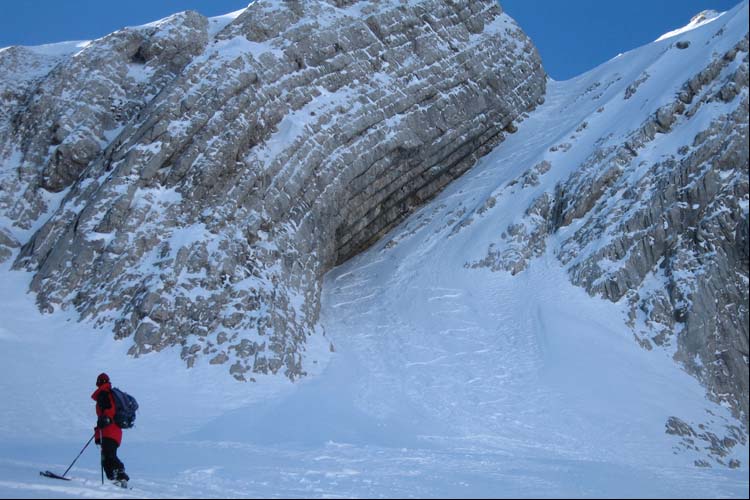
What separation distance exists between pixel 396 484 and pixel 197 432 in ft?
28.9

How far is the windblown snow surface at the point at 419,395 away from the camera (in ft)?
41.7

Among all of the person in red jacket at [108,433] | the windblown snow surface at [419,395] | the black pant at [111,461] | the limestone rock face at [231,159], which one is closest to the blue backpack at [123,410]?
the person in red jacket at [108,433]

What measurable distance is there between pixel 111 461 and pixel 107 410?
0.80 metres

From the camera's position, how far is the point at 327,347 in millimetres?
27094

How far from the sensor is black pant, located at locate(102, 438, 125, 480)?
10.8 m

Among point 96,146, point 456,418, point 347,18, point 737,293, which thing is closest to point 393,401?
point 456,418

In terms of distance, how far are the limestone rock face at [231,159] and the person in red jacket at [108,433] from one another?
1261 centimetres

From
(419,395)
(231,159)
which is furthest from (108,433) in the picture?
(231,159)

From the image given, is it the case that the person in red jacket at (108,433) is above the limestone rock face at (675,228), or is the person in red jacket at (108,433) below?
below

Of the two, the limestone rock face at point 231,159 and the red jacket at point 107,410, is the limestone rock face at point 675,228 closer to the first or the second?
the limestone rock face at point 231,159

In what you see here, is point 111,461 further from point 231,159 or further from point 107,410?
point 231,159

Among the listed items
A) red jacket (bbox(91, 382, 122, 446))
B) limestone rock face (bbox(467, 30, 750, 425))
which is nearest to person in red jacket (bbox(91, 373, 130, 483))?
red jacket (bbox(91, 382, 122, 446))

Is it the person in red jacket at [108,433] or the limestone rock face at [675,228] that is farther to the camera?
the limestone rock face at [675,228]

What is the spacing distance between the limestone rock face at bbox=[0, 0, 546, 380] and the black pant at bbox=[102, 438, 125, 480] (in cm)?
1284
